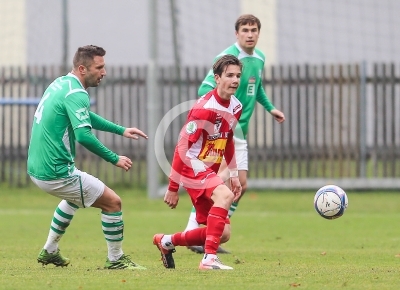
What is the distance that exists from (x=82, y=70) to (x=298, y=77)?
10.3 metres

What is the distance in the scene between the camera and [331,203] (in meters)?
9.28

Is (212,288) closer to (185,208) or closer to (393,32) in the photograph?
(185,208)

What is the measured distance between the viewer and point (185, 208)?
16.3 meters

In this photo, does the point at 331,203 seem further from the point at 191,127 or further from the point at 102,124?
the point at 102,124

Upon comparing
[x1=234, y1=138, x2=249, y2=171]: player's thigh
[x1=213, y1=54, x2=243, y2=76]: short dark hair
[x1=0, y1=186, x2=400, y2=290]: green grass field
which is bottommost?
[x1=0, y1=186, x2=400, y2=290]: green grass field

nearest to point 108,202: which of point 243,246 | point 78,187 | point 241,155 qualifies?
point 78,187

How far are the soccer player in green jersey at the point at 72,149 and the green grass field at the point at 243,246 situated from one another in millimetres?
578

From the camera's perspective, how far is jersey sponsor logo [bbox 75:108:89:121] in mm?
8109

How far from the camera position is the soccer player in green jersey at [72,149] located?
8234mm

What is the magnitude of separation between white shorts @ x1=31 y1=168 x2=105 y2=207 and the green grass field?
0.66 m

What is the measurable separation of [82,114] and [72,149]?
546mm

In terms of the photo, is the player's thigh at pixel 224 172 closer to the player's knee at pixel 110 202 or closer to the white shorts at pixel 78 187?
the player's knee at pixel 110 202

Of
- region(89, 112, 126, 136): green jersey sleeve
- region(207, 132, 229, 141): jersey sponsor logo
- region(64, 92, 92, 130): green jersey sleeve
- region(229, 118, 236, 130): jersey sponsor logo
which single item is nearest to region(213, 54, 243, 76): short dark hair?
region(229, 118, 236, 130): jersey sponsor logo

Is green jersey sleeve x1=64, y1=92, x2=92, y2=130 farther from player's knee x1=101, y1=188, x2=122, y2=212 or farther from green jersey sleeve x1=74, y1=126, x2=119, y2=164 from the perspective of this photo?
player's knee x1=101, y1=188, x2=122, y2=212
